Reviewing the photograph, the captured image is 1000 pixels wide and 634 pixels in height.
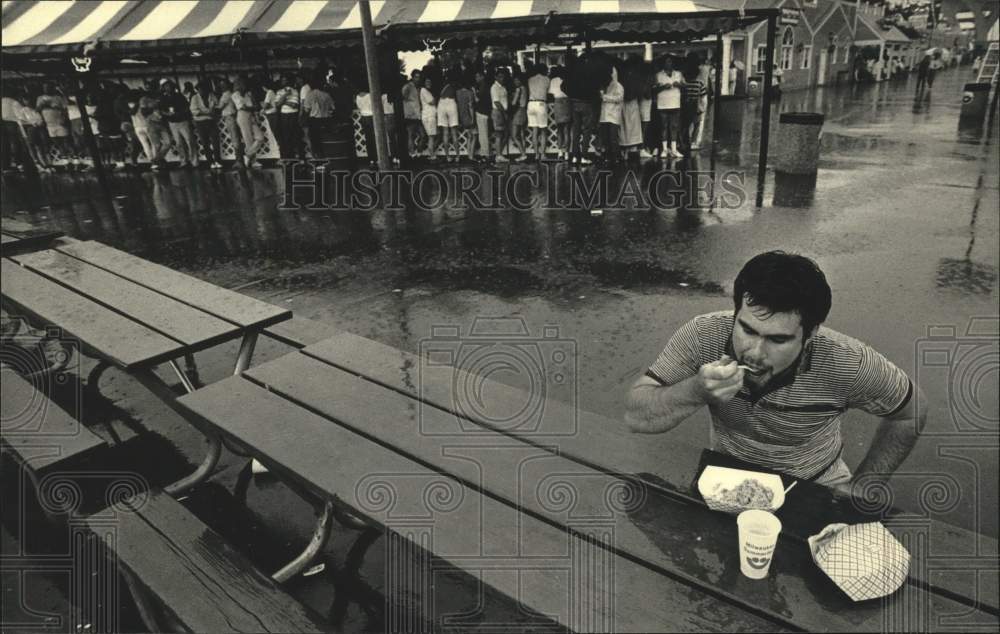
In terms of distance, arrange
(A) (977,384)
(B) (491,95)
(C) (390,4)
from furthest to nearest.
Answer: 1. (B) (491,95)
2. (C) (390,4)
3. (A) (977,384)

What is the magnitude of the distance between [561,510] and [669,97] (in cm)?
1110

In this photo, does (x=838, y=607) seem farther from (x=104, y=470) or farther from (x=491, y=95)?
(x=491, y=95)

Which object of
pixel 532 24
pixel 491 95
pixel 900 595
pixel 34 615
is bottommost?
pixel 34 615

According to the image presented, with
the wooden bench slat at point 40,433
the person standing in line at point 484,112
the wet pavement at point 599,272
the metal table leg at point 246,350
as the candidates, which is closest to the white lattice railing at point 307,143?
the person standing in line at point 484,112

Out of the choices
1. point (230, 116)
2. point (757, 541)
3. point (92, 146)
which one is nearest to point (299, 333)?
point (757, 541)

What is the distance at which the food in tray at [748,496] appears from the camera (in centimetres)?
168

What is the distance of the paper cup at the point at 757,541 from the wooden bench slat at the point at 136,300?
262cm

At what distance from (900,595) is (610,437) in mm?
896

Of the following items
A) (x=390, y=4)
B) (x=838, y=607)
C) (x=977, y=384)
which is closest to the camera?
(x=838, y=607)

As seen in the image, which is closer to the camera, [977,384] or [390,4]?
[977,384]

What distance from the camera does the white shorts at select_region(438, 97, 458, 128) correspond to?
1258 cm

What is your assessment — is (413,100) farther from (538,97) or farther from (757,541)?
(757,541)

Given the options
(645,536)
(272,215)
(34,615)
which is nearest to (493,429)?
(645,536)

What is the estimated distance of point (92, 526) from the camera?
225 centimetres
